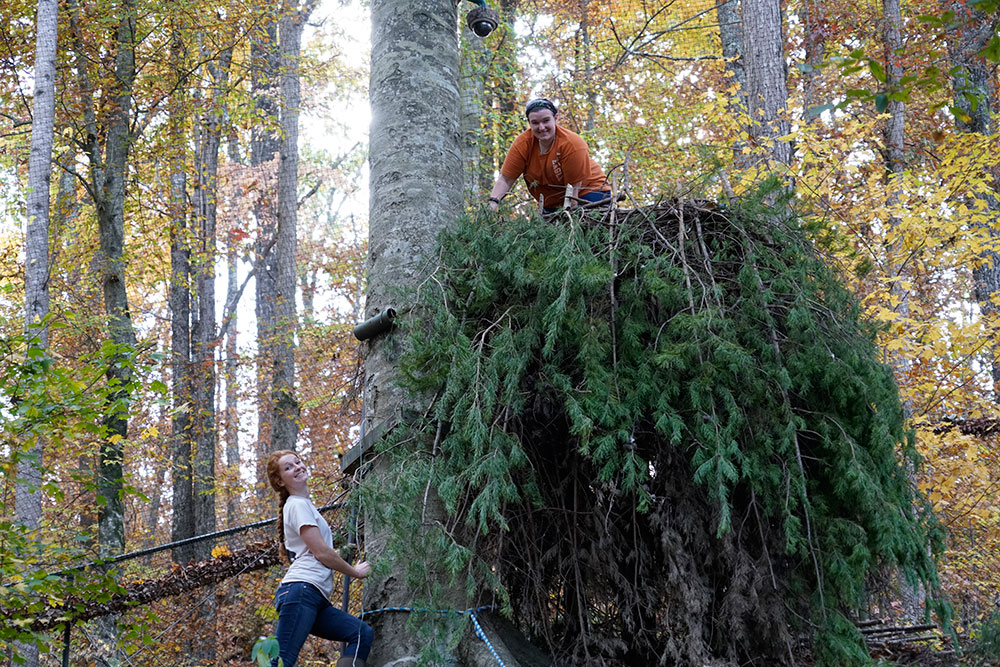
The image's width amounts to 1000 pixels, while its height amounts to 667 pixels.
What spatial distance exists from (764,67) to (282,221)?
8.50m

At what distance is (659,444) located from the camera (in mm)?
3477

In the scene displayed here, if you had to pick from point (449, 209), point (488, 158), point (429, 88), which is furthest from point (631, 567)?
point (488, 158)

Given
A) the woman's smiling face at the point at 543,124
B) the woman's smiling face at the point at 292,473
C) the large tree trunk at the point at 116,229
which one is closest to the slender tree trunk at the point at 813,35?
the woman's smiling face at the point at 543,124

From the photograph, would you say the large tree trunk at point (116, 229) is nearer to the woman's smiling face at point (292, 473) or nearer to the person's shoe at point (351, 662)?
the woman's smiling face at point (292, 473)

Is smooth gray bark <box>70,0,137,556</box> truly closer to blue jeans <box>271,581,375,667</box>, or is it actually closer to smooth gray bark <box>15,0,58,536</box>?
smooth gray bark <box>15,0,58,536</box>

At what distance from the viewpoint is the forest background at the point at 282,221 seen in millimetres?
6029

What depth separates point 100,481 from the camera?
675 centimetres

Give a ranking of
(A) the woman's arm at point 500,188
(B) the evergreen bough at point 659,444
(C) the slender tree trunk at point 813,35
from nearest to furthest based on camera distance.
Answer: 1. (B) the evergreen bough at point 659,444
2. (A) the woman's arm at point 500,188
3. (C) the slender tree trunk at point 813,35

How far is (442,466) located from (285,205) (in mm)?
11885

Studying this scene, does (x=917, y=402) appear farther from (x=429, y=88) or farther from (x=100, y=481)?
(x=100, y=481)

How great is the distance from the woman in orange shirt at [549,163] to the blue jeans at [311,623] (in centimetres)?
229

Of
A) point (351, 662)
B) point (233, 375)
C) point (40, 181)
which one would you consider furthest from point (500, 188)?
point (233, 375)

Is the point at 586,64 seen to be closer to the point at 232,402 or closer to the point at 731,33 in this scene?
the point at 731,33

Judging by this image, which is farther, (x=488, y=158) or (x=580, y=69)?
(x=580, y=69)
